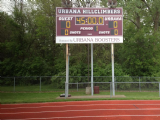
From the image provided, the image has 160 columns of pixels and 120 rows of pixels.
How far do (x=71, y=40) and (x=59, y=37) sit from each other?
1.01m

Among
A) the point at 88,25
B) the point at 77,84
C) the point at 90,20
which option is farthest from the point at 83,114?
the point at 77,84

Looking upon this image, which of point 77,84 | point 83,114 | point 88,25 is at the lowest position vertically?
point 83,114

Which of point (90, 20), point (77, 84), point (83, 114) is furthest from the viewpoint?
point (77, 84)

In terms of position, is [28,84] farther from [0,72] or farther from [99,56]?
[99,56]

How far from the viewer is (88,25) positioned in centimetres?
1498

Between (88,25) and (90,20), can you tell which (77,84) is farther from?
(90,20)

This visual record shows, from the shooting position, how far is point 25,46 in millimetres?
27750

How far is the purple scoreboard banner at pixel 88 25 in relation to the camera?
48.9ft

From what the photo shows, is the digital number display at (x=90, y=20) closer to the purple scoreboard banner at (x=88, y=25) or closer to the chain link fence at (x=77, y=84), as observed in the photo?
the purple scoreboard banner at (x=88, y=25)

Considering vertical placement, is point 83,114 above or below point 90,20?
below

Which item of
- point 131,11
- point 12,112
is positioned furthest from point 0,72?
point 131,11

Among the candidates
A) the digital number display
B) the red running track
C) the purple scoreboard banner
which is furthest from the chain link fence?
the red running track

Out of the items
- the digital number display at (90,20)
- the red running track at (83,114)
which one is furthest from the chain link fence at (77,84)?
the red running track at (83,114)

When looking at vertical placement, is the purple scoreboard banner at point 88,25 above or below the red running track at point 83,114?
above
